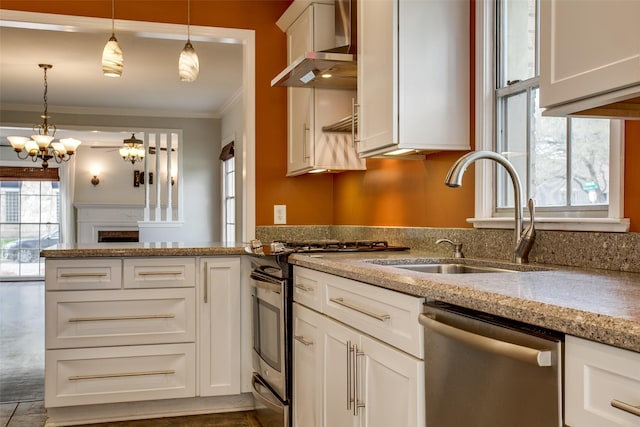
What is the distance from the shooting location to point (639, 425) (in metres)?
0.89

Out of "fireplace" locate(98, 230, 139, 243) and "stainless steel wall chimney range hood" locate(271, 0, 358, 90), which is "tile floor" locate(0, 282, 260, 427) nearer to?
"stainless steel wall chimney range hood" locate(271, 0, 358, 90)

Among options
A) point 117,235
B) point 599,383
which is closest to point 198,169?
point 117,235

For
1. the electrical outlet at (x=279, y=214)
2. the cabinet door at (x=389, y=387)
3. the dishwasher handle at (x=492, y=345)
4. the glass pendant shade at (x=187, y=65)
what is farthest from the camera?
the electrical outlet at (x=279, y=214)

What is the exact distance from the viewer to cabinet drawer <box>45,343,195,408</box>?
315cm

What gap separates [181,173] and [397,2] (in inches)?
263

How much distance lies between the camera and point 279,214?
13.3 feet

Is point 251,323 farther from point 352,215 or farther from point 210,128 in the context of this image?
point 210,128

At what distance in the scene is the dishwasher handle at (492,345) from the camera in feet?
3.58

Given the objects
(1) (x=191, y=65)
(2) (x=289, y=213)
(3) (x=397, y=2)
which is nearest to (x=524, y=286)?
(3) (x=397, y=2)

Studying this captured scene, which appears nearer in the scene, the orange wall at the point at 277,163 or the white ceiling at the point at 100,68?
the orange wall at the point at 277,163

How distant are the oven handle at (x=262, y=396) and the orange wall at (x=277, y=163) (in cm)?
107

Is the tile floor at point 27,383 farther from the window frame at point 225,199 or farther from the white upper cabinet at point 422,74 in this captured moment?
the window frame at point 225,199

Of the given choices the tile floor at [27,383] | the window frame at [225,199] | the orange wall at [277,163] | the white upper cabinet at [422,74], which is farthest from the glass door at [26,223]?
the white upper cabinet at [422,74]

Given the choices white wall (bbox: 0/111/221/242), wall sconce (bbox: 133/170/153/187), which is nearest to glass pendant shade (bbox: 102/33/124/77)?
white wall (bbox: 0/111/221/242)
